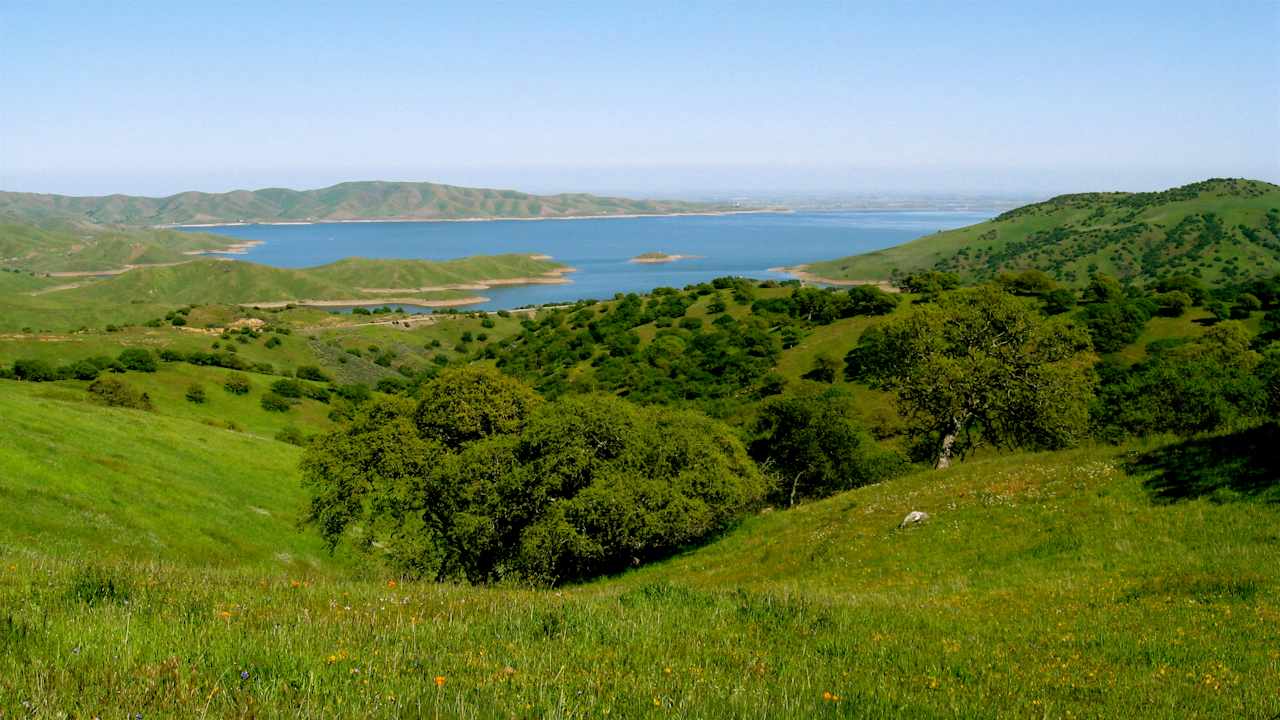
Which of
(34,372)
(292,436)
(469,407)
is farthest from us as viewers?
(34,372)

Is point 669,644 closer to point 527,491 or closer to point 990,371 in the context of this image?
point 527,491

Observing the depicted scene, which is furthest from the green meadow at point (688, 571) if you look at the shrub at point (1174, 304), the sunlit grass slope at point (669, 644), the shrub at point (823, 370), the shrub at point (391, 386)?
the shrub at point (391, 386)

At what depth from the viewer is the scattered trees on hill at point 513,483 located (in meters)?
28.3

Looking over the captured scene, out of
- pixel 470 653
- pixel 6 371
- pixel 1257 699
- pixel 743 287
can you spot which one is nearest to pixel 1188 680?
pixel 1257 699

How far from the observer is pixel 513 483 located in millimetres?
28062

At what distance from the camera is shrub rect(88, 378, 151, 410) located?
67.9 metres

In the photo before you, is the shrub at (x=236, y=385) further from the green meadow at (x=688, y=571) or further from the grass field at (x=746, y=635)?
the grass field at (x=746, y=635)

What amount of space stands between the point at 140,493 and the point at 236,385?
5447 cm

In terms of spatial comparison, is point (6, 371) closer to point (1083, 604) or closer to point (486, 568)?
point (486, 568)

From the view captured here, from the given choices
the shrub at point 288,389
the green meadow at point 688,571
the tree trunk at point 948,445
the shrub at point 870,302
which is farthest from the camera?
the shrub at point 870,302

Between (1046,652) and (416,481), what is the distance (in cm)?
2483

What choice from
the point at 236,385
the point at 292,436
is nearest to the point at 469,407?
the point at 292,436

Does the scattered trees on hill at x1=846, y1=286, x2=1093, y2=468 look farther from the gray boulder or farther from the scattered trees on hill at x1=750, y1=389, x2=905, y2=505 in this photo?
the gray boulder

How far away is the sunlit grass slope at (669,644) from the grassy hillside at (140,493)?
55.5 ft
